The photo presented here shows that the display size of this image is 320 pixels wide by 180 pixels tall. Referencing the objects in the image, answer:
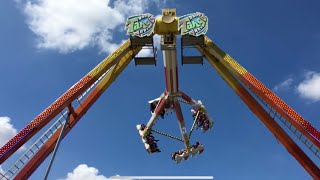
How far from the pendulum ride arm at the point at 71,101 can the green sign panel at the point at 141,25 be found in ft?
4.30

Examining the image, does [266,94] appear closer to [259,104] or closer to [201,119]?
[259,104]

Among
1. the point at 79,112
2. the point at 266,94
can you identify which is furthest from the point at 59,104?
the point at 266,94

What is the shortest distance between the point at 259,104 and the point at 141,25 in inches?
325

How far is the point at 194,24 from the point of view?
2422 cm

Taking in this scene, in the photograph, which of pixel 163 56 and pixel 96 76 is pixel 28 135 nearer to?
pixel 96 76

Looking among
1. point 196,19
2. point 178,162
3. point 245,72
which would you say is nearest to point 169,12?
point 196,19

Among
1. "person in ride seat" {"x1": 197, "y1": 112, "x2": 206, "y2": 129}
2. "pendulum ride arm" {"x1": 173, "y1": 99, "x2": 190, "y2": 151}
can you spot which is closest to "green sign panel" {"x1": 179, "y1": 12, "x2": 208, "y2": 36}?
"pendulum ride arm" {"x1": 173, "y1": 99, "x2": 190, "y2": 151}

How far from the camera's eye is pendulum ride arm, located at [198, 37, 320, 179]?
21.5 metres

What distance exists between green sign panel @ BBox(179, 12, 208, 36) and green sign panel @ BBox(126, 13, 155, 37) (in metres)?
1.74

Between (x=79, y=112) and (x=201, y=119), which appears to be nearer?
(x=79, y=112)

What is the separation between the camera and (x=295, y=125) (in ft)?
71.2

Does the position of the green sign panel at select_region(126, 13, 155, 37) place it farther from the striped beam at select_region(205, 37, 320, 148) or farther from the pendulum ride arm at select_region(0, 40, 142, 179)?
the striped beam at select_region(205, 37, 320, 148)

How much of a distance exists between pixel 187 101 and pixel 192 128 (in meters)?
2.06

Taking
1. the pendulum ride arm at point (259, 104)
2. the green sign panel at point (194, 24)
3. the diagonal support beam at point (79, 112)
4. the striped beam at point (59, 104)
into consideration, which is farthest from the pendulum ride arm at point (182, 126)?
the green sign panel at point (194, 24)
